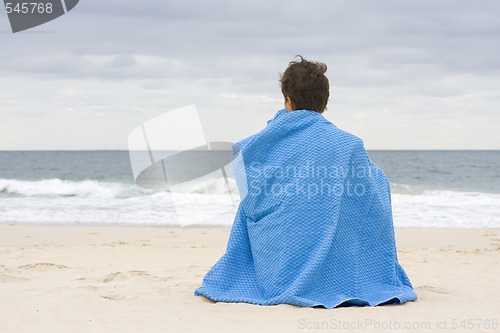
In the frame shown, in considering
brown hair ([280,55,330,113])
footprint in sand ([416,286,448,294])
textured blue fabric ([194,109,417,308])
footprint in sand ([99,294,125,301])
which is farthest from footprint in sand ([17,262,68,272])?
footprint in sand ([416,286,448,294])

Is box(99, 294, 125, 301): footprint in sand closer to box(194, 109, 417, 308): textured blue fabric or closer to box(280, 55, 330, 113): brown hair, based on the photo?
box(194, 109, 417, 308): textured blue fabric

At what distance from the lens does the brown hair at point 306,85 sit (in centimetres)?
322

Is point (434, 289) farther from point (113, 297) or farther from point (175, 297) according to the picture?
point (113, 297)

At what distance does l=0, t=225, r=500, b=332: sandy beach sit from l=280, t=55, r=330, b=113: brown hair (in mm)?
1208

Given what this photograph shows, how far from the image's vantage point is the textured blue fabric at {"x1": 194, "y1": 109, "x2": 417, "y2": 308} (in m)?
3.20

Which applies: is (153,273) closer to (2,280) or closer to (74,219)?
(2,280)

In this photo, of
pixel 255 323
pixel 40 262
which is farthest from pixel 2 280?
pixel 255 323

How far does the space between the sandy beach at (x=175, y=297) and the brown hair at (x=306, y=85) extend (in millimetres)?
1208

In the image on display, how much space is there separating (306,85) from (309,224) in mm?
814

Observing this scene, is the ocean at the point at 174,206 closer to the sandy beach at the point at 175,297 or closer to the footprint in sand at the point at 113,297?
the sandy beach at the point at 175,297

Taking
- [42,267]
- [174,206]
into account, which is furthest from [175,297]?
[174,206]

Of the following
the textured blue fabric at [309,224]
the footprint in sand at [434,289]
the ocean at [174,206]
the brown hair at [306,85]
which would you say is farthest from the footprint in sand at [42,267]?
the ocean at [174,206]

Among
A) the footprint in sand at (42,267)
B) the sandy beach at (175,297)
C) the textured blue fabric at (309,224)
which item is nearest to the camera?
the sandy beach at (175,297)

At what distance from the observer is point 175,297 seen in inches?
141
